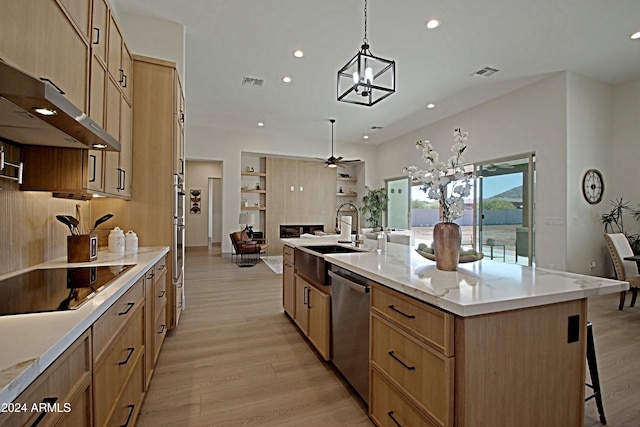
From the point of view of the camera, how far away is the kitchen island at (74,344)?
2.20 ft

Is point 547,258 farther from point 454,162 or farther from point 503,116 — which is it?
point 454,162

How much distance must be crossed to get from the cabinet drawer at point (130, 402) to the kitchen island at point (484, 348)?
1277 mm

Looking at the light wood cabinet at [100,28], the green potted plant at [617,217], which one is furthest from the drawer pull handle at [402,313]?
the green potted plant at [617,217]

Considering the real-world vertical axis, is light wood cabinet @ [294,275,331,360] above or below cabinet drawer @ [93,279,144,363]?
below

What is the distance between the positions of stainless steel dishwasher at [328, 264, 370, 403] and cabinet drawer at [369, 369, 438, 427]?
0.13 metres

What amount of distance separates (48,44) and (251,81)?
171 inches

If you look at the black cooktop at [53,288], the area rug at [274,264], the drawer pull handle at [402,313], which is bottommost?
the area rug at [274,264]

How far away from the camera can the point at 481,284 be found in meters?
1.42

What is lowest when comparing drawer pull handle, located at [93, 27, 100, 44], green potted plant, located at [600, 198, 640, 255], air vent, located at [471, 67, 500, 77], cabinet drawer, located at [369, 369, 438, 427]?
cabinet drawer, located at [369, 369, 438, 427]

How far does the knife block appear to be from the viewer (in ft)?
6.77

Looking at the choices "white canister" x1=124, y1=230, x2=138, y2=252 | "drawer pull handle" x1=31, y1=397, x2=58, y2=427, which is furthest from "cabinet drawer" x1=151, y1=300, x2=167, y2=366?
"drawer pull handle" x1=31, y1=397, x2=58, y2=427

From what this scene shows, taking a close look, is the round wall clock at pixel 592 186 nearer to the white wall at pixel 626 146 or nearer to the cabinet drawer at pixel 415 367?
the white wall at pixel 626 146

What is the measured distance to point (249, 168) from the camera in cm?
945

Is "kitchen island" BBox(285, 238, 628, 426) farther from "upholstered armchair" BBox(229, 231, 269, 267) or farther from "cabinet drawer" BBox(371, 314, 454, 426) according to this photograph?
"upholstered armchair" BBox(229, 231, 269, 267)
